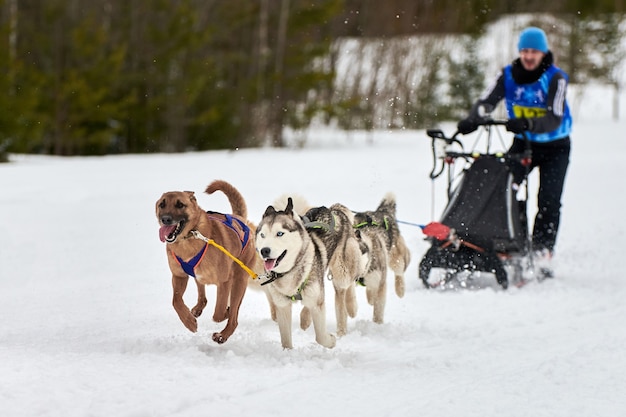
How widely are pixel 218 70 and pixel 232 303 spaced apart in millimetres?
15396

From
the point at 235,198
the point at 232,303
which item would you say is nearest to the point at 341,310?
the point at 232,303

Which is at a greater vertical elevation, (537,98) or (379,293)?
(537,98)

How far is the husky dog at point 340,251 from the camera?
424 cm

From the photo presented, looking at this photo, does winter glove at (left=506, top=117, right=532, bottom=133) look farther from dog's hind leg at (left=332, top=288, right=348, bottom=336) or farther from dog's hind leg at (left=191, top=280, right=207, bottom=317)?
dog's hind leg at (left=191, top=280, right=207, bottom=317)

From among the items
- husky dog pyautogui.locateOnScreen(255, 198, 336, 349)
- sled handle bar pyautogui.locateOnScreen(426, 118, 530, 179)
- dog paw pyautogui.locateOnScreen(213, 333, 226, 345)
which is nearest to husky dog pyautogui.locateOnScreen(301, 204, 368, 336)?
husky dog pyautogui.locateOnScreen(255, 198, 336, 349)

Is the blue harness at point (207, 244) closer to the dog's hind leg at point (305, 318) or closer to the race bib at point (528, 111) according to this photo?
the dog's hind leg at point (305, 318)

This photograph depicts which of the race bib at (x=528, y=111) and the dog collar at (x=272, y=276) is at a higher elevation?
the race bib at (x=528, y=111)

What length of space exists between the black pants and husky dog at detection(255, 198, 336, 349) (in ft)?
10.1

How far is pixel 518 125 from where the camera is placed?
619 centimetres

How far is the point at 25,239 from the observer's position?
22.4 ft

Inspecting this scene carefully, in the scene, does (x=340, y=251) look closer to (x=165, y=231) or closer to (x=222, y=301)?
(x=222, y=301)

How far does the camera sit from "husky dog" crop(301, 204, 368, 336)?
4.24m

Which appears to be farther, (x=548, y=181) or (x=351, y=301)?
(x=548, y=181)

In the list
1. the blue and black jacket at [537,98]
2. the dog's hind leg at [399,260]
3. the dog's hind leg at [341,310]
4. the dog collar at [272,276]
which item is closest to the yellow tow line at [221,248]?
the dog collar at [272,276]
